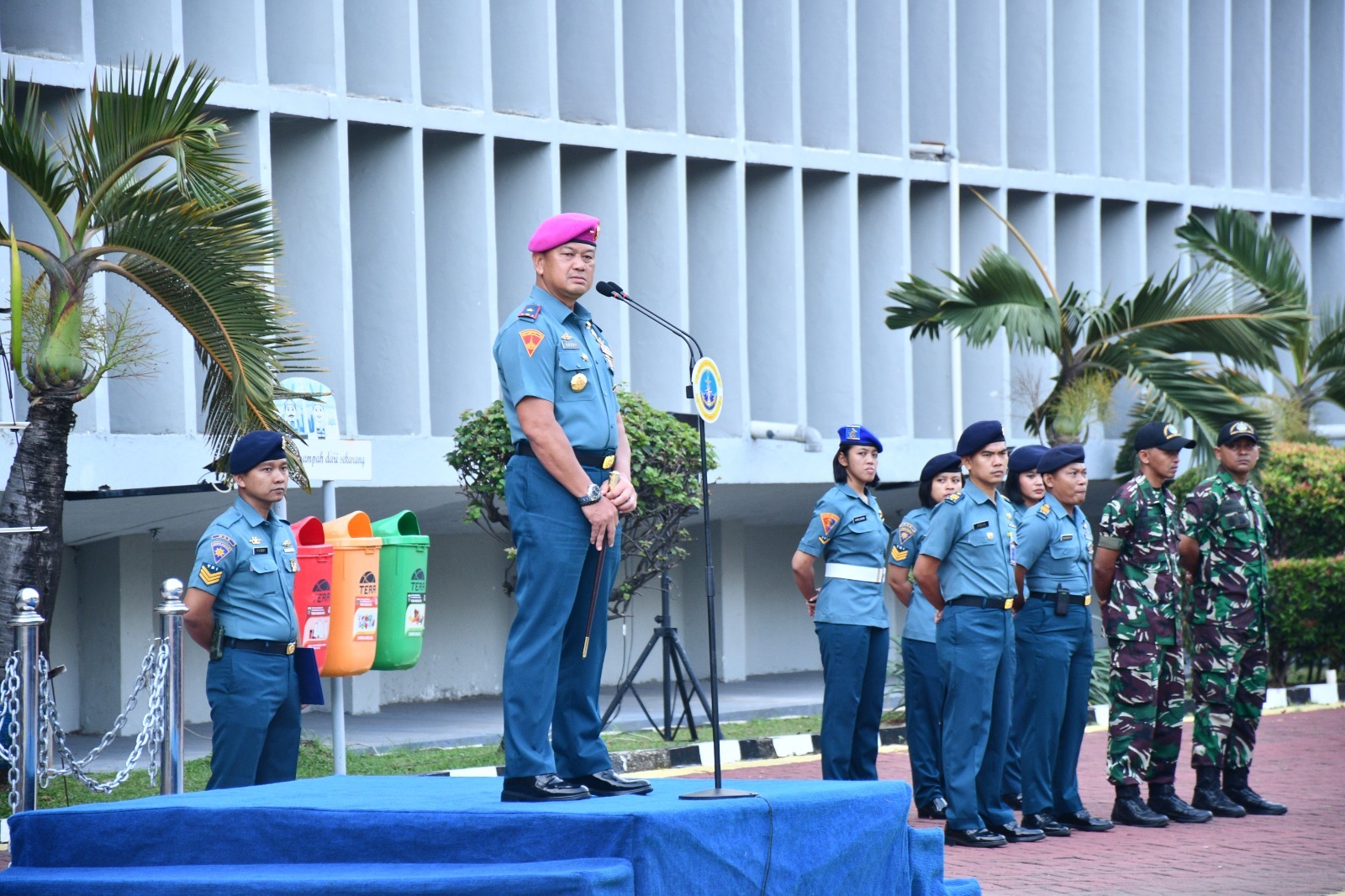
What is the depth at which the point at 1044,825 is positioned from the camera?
9.14 metres

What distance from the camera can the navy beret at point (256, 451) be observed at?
757 cm

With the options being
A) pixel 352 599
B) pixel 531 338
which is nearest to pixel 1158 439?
pixel 352 599

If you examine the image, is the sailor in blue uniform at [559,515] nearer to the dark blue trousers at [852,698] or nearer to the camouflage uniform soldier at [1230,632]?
the dark blue trousers at [852,698]

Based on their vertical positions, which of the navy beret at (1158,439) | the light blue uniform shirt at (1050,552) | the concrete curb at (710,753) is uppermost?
the navy beret at (1158,439)

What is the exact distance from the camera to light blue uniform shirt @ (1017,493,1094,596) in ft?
30.6

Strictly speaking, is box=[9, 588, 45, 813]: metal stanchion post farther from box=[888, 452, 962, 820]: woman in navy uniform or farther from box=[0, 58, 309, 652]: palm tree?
box=[888, 452, 962, 820]: woman in navy uniform

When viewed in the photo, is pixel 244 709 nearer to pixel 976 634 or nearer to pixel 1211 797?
pixel 976 634

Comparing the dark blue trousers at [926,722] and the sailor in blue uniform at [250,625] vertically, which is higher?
the sailor in blue uniform at [250,625]

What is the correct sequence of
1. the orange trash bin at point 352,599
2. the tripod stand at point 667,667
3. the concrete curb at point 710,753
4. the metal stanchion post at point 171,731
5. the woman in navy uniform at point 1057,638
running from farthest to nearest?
the tripod stand at point 667,667
the concrete curb at point 710,753
the woman in navy uniform at point 1057,638
the orange trash bin at point 352,599
the metal stanchion post at point 171,731

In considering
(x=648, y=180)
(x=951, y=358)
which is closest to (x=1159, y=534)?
(x=648, y=180)

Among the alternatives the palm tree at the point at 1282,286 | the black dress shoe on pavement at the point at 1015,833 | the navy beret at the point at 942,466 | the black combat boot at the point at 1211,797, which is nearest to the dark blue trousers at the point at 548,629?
the black dress shoe on pavement at the point at 1015,833

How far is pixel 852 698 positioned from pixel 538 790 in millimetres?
4220

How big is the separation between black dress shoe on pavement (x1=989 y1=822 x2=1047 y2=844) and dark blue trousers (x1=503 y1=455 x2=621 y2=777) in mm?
3701

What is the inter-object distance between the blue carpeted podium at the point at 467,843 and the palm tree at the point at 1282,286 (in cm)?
1271
